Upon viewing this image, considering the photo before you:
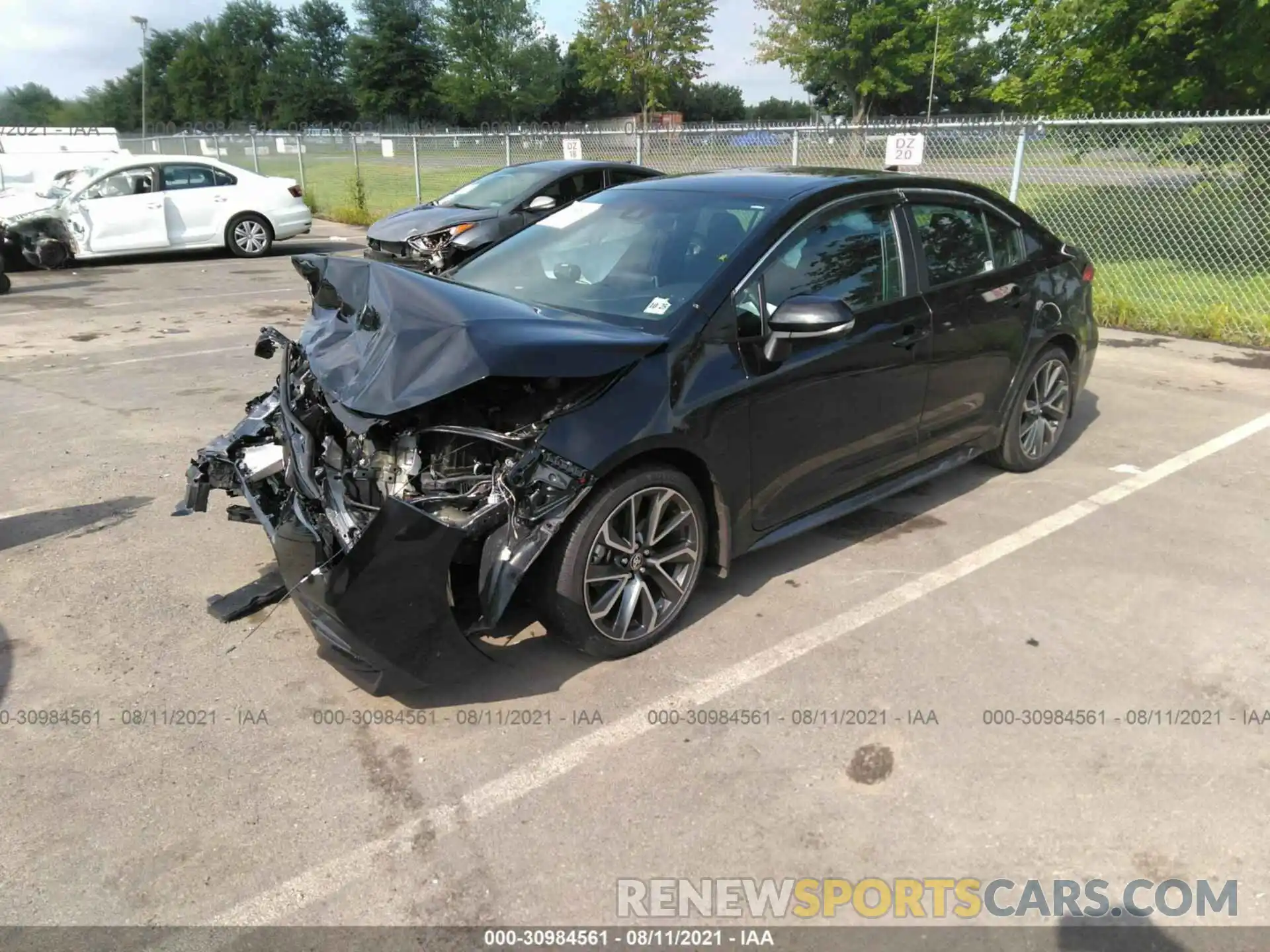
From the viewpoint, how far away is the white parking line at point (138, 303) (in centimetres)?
1045

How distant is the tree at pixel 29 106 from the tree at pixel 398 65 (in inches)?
880

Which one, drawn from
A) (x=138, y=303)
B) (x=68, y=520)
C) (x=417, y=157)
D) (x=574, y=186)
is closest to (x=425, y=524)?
(x=68, y=520)

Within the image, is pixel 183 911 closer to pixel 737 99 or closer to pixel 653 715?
pixel 653 715

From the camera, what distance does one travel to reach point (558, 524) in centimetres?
311

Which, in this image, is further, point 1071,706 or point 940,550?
point 940,550

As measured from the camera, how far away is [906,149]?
9.96 metres

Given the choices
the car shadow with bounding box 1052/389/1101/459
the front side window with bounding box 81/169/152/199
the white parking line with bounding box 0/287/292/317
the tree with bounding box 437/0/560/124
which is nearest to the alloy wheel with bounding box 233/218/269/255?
the front side window with bounding box 81/169/152/199

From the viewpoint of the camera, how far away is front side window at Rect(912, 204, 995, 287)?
4.45 metres

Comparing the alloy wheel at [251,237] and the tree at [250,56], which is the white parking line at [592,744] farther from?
the tree at [250,56]

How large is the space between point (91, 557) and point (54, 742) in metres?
1.52

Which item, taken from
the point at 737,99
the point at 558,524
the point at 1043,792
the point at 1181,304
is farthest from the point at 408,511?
the point at 737,99

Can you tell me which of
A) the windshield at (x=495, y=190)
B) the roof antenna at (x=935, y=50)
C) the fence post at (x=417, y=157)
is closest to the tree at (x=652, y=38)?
the roof antenna at (x=935, y=50)

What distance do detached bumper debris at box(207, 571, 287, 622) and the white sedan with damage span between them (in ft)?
39.6

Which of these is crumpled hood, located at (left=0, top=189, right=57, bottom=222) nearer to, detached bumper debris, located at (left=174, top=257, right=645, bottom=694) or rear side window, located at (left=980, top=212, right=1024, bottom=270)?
detached bumper debris, located at (left=174, top=257, right=645, bottom=694)
